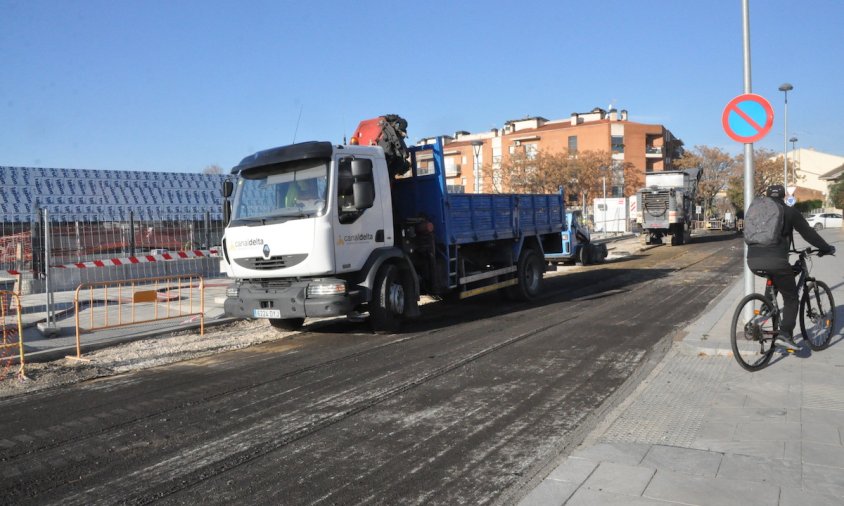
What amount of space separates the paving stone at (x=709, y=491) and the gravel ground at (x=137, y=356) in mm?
6490

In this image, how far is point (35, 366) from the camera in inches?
330

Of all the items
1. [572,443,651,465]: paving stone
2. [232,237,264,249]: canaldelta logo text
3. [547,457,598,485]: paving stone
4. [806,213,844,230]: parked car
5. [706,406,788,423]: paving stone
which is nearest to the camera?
[547,457,598,485]: paving stone

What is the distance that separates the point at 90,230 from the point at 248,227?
11.0 m

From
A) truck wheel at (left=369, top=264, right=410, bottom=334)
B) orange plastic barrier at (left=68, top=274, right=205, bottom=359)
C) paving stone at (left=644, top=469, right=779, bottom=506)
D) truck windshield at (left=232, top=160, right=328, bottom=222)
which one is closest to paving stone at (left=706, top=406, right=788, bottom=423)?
paving stone at (left=644, top=469, right=779, bottom=506)

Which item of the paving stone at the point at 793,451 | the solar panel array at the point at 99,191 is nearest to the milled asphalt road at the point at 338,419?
the paving stone at the point at 793,451

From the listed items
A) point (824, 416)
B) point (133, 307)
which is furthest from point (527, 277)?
point (824, 416)

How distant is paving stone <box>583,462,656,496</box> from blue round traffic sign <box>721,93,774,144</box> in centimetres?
538

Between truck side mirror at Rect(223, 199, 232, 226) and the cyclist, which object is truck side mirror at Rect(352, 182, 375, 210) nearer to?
truck side mirror at Rect(223, 199, 232, 226)

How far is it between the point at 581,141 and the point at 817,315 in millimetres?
73617

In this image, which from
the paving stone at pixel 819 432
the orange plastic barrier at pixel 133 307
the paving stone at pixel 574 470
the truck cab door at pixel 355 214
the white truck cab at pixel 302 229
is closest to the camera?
the paving stone at pixel 574 470

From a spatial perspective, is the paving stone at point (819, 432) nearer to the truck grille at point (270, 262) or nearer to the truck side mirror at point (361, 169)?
the truck side mirror at point (361, 169)

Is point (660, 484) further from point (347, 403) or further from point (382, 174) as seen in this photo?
point (382, 174)

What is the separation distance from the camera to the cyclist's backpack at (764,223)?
6.45 m

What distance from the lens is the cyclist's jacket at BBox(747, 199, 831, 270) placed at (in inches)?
256
